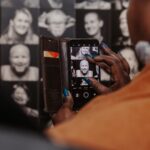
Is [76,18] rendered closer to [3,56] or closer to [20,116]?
[3,56]

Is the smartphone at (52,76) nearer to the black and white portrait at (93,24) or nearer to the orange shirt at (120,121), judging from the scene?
the orange shirt at (120,121)

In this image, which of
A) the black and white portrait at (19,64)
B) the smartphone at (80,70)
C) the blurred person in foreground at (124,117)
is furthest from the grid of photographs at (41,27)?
the blurred person in foreground at (124,117)

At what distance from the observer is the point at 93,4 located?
1334 millimetres

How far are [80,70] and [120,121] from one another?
1.06ft

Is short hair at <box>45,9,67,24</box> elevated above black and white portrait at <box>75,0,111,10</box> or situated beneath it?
situated beneath

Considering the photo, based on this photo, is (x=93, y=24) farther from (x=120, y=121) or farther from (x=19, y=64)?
(x=120, y=121)

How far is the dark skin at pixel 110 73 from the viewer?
2.11ft

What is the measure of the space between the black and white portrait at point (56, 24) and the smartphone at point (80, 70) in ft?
1.85

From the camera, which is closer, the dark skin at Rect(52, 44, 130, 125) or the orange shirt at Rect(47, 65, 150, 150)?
the orange shirt at Rect(47, 65, 150, 150)

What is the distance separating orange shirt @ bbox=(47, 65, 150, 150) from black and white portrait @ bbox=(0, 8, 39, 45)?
0.87 metres

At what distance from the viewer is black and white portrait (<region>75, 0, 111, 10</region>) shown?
4.35 ft

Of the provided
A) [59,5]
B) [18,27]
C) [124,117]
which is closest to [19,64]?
[18,27]

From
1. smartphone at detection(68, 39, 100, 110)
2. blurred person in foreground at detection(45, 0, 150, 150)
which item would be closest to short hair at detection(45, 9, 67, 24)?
smartphone at detection(68, 39, 100, 110)

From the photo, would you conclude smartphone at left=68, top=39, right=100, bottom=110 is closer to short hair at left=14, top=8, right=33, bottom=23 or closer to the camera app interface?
the camera app interface
